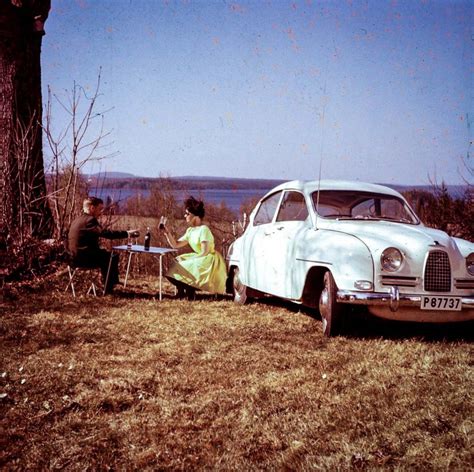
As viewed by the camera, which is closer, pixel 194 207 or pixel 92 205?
pixel 92 205

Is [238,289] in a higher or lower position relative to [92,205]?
lower

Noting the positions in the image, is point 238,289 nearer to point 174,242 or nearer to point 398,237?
point 174,242

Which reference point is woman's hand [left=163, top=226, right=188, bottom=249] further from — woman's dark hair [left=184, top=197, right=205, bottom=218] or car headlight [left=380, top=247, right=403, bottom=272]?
car headlight [left=380, top=247, right=403, bottom=272]

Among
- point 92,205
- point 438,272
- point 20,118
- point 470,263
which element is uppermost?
point 20,118

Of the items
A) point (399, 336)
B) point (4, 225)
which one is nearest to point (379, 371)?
point (399, 336)

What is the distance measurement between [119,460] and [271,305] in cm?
537

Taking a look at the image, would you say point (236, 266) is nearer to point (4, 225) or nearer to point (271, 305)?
point (271, 305)

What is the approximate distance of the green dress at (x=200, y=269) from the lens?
27.6 feet

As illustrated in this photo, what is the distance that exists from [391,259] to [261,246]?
2441 millimetres

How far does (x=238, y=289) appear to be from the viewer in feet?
28.6

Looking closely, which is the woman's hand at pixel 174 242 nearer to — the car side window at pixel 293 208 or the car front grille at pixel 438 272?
the car side window at pixel 293 208

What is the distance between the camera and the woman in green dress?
8.41 meters

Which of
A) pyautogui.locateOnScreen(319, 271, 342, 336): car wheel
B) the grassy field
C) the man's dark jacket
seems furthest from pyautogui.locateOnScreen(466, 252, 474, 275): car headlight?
the man's dark jacket

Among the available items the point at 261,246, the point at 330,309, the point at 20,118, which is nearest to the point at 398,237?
the point at 330,309
